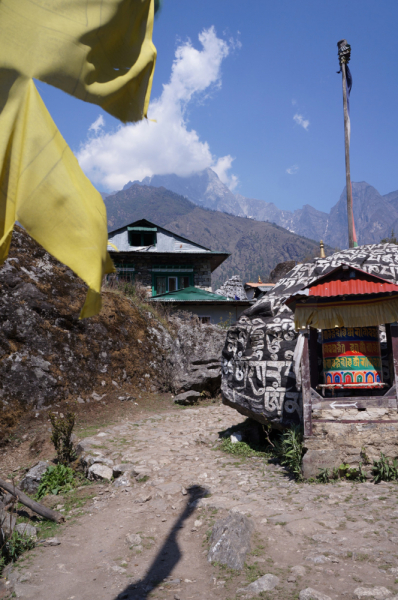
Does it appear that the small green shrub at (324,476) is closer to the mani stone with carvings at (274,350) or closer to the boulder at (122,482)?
the mani stone with carvings at (274,350)

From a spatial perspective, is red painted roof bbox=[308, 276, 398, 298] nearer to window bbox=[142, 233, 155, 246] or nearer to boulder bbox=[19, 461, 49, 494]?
boulder bbox=[19, 461, 49, 494]

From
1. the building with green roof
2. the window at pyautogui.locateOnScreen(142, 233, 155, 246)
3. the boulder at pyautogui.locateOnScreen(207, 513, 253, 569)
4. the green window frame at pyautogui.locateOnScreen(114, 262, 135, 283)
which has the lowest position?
the boulder at pyautogui.locateOnScreen(207, 513, 253, 569)

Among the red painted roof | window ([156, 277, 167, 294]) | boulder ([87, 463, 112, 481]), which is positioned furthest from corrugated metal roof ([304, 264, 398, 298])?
window ([156, 277, 167, 294])

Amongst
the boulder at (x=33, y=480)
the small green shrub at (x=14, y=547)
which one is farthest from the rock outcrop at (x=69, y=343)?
the small green shrub at (x=14, y=547)

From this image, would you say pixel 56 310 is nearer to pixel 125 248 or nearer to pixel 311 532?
pixel 311 532

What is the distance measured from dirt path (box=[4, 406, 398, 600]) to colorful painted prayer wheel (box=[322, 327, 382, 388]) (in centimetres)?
144

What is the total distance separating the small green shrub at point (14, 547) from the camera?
4.08 m

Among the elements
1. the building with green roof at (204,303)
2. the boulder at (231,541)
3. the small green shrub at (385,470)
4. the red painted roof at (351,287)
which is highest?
the building with green roof at (204,303)

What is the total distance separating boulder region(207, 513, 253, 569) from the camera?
370 centimetres

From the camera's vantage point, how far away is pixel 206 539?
13.7 ft

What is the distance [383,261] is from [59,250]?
23.7ft

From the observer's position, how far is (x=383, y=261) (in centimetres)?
791

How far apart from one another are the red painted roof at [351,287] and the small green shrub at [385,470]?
214 centimetres

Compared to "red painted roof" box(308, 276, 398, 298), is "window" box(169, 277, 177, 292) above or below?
above
